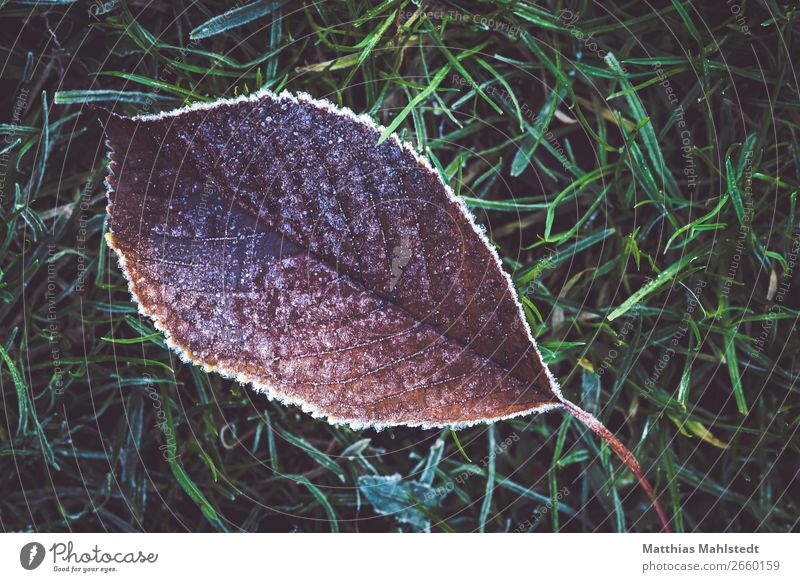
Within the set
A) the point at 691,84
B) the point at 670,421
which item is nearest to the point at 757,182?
the point at 691,84

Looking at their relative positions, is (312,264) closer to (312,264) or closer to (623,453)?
(312,264)

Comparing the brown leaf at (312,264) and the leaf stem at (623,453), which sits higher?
the brown leaf at (312,264)

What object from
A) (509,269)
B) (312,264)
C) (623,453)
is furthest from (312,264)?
(623,453)

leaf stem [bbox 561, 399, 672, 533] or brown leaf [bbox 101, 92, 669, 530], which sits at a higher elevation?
brown leaf [bbox 101, 92, 669, 530]

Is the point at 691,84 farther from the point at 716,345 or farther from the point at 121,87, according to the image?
the point at 121,87
